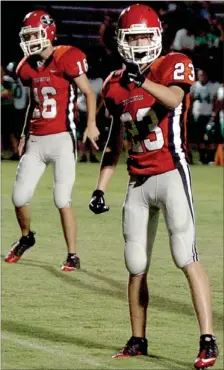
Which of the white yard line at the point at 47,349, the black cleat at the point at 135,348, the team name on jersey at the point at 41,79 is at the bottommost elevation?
the white yard line at the point at 47,349

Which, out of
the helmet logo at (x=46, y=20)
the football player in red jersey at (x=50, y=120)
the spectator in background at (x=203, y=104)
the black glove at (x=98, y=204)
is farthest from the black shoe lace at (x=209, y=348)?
the spectator in background at (x=203, y=104)

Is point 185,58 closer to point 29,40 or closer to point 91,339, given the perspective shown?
point 91,339

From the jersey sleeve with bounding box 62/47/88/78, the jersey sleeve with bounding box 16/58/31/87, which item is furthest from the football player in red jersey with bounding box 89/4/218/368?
the jersey sleeve with bounding box 16/58/31/87

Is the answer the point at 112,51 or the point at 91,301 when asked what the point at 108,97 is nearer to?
the point at 91,301

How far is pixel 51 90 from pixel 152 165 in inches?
128

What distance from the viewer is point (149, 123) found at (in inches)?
261

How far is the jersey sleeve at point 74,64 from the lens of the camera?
31.3ft

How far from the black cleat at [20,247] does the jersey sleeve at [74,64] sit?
1463 mm

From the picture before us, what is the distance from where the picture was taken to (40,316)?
8.20m

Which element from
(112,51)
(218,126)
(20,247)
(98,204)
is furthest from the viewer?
(112,51)

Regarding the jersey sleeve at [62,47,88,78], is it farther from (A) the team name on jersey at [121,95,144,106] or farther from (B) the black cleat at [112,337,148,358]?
(B) the black cleat at [112,337,148,358]

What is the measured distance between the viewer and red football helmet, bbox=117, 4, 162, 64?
251 inches

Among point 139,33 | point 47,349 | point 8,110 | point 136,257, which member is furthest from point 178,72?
point 8,110

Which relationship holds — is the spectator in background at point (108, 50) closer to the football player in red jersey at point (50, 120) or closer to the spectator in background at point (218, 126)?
the spectator in background at point (218, 126)
